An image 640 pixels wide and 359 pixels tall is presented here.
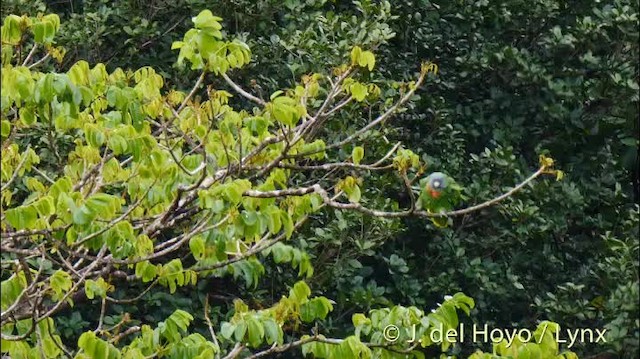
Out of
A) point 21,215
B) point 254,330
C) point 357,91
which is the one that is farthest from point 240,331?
point 357,91

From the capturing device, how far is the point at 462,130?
7805mm

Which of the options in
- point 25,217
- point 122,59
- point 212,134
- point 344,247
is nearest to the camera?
point 25,217

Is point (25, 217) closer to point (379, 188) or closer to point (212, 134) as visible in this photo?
point (212, 134)

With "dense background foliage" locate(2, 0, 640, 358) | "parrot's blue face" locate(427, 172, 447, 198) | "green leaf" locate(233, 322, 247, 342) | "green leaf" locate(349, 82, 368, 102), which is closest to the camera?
"green leaf" locate(233, 322, 247, 342)

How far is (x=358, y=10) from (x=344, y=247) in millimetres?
1577

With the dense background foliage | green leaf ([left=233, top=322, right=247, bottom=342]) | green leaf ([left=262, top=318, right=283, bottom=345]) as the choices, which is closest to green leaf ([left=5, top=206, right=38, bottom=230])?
green leaf ([left=233, top=322, right=247, bottom=342])

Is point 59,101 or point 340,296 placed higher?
point 59,101

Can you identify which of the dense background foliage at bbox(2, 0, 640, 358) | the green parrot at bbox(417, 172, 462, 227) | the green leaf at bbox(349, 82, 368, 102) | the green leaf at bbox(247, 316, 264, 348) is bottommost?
the dense background foliage at bbox(2, 0, 640, 358)

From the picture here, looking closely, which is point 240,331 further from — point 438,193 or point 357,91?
point 357,91

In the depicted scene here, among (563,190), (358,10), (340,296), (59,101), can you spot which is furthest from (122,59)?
(59,101)

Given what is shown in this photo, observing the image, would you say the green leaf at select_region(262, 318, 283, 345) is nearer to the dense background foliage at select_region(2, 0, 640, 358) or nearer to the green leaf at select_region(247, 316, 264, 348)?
the green leaf at select_region(247, 316, 264, 348)

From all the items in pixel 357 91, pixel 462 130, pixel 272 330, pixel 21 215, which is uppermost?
pixel 357 91

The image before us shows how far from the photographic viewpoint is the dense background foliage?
7.09 metres

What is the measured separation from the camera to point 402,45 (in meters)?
7.99
